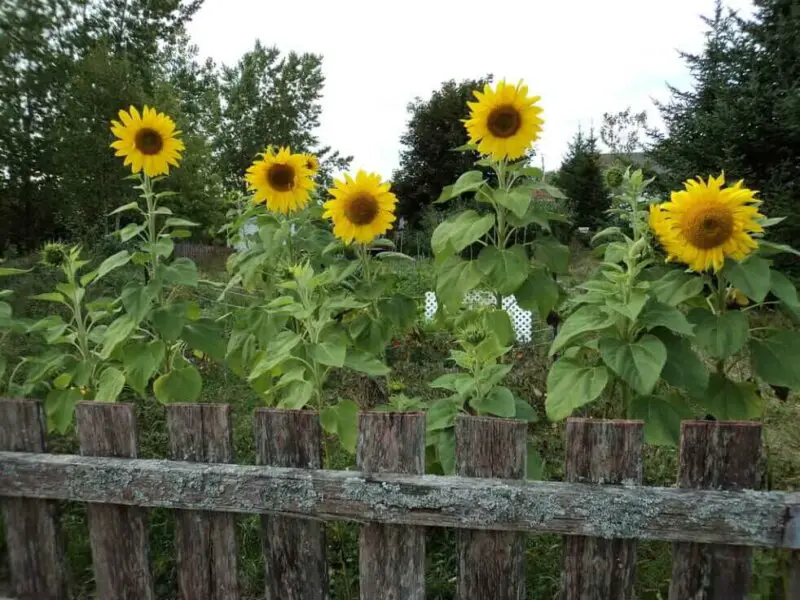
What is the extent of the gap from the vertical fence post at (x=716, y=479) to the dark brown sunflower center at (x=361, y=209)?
3.80 feet

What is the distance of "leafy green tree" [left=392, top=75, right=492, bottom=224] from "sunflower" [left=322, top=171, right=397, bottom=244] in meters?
22.6

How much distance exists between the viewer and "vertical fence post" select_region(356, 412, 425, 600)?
1.48 meters

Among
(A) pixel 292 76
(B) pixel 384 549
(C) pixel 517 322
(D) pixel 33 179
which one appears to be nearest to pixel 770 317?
(C) pixel 517 322

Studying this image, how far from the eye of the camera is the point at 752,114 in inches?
306

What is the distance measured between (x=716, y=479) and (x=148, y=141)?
203cm

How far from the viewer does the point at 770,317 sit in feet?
19.8

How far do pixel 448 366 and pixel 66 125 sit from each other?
14036 mm

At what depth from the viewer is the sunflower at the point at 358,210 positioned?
207 centimetres

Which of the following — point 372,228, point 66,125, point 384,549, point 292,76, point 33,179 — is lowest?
point 384,549

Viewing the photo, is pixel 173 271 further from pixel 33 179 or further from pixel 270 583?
pixel 33 179

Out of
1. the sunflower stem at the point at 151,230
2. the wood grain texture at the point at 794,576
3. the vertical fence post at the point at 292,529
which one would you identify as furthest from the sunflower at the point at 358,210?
the wood grain texture at the point at 794,576

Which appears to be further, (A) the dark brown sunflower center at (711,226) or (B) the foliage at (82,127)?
(B) the foliage at (82,127)

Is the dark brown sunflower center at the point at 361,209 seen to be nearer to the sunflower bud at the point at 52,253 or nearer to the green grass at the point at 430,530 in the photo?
the green grass at the point at 430,530

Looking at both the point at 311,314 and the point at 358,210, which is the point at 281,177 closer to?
the point at 358,210
